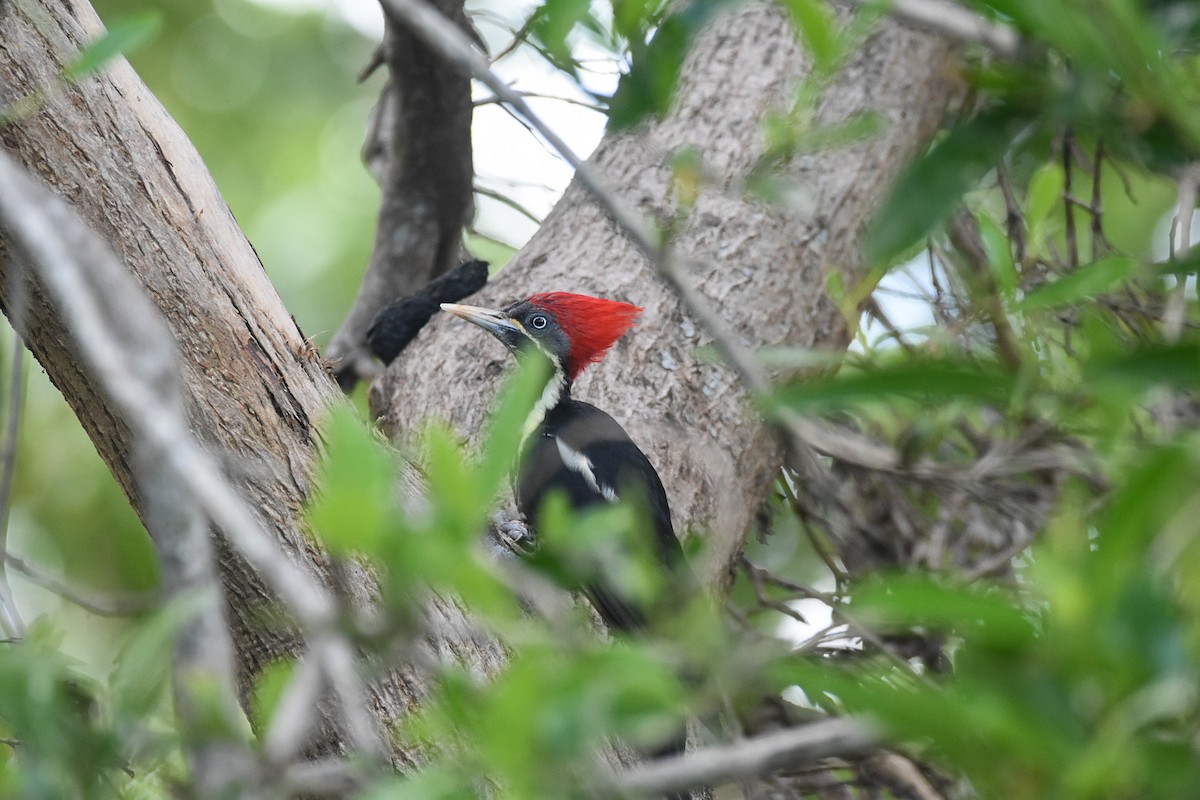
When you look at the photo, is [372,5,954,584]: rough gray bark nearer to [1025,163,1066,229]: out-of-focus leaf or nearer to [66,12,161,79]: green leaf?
[1025,163,1066,229]: out-of-focus leaf

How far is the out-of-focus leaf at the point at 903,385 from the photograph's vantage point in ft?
3.42

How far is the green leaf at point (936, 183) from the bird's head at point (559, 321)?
6.71 feet

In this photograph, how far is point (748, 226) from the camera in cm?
337

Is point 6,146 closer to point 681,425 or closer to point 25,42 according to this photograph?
point 25,42

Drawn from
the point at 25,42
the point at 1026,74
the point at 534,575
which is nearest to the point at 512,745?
the point at 534,575

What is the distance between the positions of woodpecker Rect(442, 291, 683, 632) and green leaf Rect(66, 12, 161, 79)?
6.09 ft

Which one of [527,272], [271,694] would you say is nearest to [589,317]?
[527,272]

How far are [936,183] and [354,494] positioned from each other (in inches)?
27.5

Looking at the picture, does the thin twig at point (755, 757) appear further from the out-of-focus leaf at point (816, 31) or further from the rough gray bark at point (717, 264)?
the rough gray bark at point (717, 264)

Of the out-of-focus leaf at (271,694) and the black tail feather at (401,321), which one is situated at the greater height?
the black tail feather at (401,321)

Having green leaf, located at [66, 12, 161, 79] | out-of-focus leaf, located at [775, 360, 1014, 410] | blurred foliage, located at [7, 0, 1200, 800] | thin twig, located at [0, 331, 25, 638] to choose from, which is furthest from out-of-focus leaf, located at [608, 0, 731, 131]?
thin twig, located at [0, 331, 25, 638]

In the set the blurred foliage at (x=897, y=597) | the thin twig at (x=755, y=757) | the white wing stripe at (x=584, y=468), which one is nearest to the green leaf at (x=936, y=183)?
the blurred foliage at (x=897, y=597)

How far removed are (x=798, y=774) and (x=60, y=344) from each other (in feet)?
7.84

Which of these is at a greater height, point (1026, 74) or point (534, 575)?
point (1026, 74)
